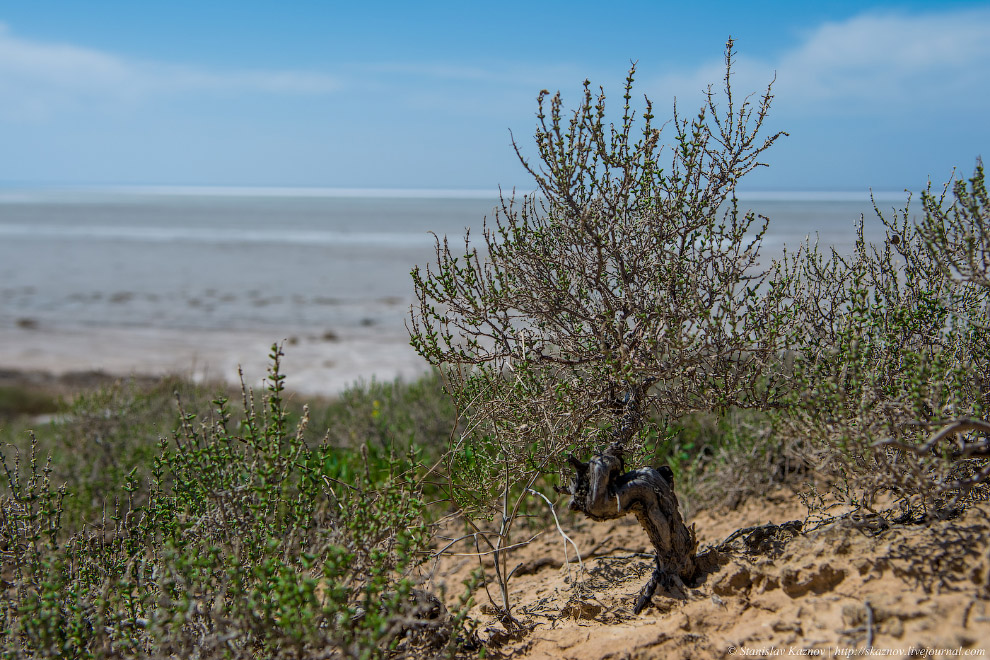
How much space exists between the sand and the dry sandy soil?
10.9 meters

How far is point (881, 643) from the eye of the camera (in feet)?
8.97

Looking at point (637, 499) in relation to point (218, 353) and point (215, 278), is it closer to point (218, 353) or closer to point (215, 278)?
point (218, 353)

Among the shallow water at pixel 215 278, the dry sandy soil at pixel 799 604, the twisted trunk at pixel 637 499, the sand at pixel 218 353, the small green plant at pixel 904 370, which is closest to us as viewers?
the dry sandy soil at pixel 799 604

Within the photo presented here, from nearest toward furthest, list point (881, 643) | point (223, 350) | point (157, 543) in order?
point (881, 643)
point (157, 543)
point (223, 350)

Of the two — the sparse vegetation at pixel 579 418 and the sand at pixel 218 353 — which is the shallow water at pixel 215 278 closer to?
the sand at pixel 218 353

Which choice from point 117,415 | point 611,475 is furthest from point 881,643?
point 117,415

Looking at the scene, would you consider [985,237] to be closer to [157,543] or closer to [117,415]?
[157,543]

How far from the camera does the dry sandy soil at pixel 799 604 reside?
9.07 ft

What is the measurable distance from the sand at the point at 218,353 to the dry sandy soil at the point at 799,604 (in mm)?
10894

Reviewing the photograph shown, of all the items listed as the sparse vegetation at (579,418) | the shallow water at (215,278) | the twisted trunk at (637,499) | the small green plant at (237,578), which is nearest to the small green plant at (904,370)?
the sparse vegetation at (579,418)

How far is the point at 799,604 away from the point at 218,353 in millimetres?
16882

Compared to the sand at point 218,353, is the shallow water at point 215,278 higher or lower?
higher

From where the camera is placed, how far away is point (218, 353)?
59.5 ft

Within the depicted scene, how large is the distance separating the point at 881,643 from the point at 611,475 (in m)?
1.40
